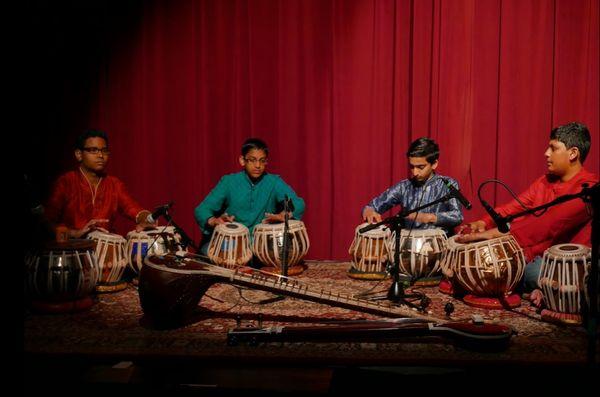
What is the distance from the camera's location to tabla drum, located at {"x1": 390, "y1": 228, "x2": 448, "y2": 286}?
11.8ft

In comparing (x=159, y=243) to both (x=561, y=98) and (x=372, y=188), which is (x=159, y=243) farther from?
(x=561, y=98)

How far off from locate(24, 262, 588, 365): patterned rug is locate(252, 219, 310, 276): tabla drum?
1.58ft

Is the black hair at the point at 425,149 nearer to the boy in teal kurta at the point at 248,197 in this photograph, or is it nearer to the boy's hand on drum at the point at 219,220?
the boy in teal kurta at the point at 248,197

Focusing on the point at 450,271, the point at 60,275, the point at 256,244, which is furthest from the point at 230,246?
the point at 450,271

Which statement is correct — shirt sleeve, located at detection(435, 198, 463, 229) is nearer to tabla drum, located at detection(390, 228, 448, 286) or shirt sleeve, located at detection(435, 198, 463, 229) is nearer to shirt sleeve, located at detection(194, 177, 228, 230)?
tabla drum, located at detection(390, 228, 448, 286)

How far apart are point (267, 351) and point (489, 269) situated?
139 centimetres

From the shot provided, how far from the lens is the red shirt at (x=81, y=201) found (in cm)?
394

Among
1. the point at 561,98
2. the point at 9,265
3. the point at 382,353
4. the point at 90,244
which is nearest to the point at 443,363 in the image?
the point at 382,353

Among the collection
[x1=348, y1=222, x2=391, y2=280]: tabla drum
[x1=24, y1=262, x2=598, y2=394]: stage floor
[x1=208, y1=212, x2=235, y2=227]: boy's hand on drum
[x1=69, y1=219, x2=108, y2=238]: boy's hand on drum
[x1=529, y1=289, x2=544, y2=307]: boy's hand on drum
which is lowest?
[x1=24, y1=262, x2=598, y2=394]: stage floor

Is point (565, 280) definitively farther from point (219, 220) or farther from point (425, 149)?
point (219, 220)

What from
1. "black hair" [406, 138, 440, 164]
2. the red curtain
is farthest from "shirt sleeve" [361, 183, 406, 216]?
the red curtain

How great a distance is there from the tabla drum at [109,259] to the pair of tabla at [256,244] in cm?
62

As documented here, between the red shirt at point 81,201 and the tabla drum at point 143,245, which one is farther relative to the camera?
the red shirt at point 81,201

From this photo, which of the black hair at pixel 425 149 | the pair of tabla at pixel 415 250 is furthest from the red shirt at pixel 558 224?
the black hair at pixel 425 149
